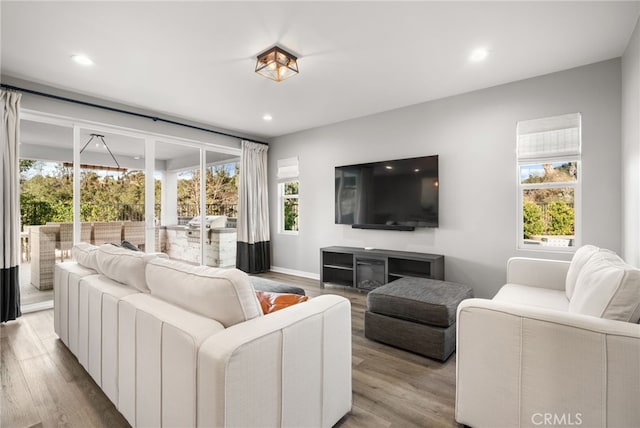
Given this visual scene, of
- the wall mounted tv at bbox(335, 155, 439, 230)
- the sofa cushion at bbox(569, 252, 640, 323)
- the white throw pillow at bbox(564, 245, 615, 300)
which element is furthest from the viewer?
the wall mounted tv at bbox(335, 155, 439, 230)

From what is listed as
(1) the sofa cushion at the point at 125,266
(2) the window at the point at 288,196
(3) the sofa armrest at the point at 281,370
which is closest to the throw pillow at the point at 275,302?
(3) the sofa armrest at the point at 281,370

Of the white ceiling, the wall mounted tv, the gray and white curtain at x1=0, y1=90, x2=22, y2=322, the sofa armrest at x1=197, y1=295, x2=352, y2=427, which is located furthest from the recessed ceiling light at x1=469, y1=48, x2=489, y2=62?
the gray and white curtain at x1=0, y1=90, x2=22, y2=322

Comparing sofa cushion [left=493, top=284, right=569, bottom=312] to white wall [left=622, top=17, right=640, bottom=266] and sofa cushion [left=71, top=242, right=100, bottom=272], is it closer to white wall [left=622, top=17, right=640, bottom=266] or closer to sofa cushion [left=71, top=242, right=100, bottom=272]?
white wall [left=622, top=17, right=640, bottom=266]

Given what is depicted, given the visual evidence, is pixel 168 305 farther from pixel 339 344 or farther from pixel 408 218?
pixel 408 218

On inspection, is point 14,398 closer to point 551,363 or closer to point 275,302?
point 275,302

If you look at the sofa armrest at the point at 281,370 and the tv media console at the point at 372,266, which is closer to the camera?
the sofa armrest at the point at 281,370

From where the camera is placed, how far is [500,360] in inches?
55.4

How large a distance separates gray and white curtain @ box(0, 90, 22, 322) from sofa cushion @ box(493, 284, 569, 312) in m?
4.59

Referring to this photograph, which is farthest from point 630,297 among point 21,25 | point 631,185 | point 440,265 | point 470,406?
point 21,25

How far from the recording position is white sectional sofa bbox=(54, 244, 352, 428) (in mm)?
1025

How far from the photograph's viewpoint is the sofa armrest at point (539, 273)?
2.52 m

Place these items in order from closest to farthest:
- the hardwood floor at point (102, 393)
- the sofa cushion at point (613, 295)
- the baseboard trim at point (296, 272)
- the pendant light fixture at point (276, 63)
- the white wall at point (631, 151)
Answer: the sofa cushion at point (613, 295) < the hardwood floor at point (102, 393) < the white wall at point (631, 151) < the pendant light fixture at point (276, 63) < the baseboard trim at point (296, 272)

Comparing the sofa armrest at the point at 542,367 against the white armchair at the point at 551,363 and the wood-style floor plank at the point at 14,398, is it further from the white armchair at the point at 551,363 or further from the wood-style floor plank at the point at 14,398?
the wood-style floor plank at the point at 14,398

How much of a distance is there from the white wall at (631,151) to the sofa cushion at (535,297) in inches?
25.4
